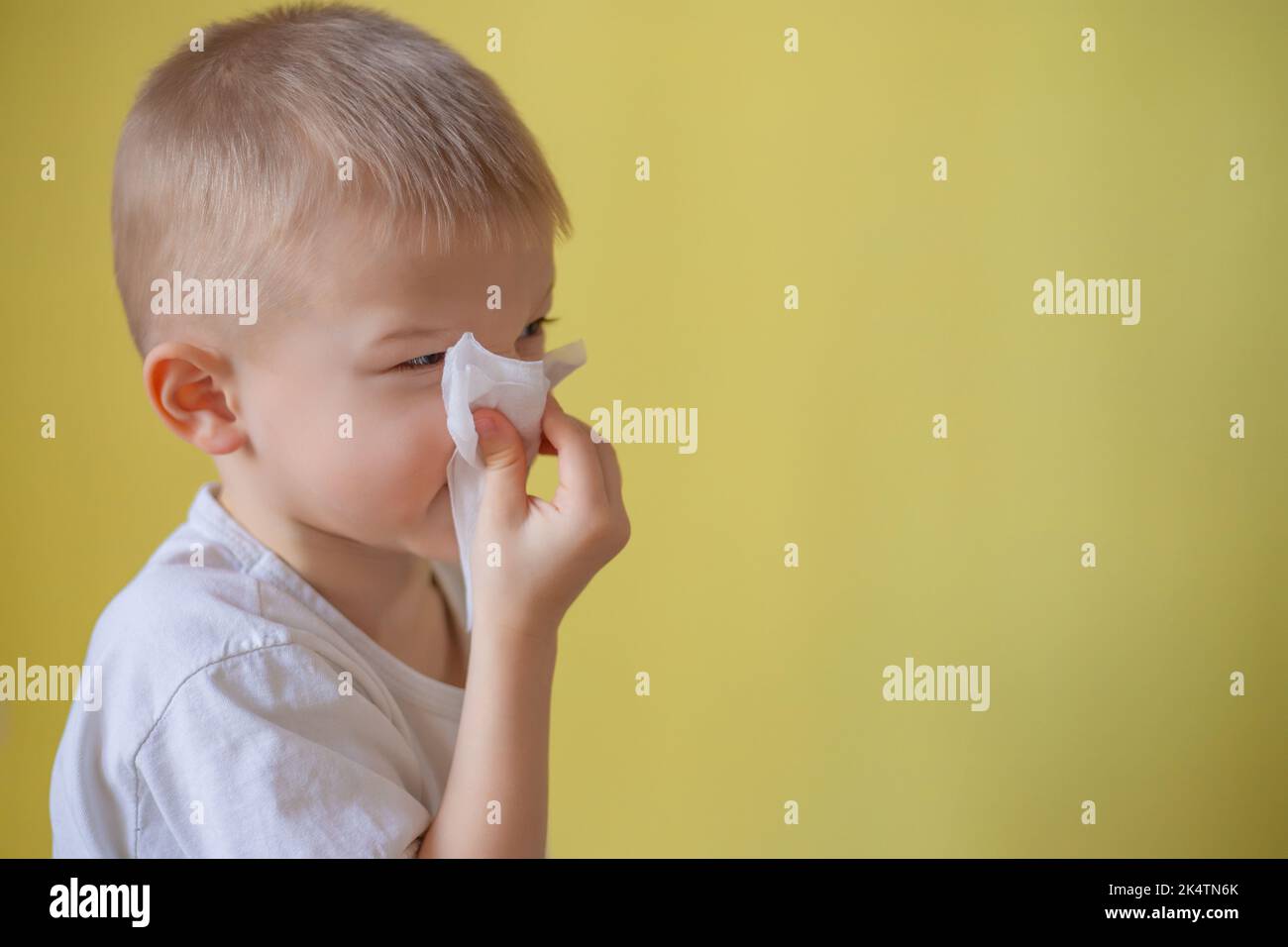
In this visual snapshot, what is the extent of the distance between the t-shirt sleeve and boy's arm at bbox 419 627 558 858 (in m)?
0.02

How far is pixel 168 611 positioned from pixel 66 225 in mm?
846

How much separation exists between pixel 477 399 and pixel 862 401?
826 millimetres

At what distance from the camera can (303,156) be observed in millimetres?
700

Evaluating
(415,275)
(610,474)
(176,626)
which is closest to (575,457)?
(610,474)

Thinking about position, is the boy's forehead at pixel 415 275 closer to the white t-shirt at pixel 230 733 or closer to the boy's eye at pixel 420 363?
the boy's eye at pixel 420 363

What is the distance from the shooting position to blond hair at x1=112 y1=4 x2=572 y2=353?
0.70 meters

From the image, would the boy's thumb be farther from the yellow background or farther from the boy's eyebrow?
the yellow background

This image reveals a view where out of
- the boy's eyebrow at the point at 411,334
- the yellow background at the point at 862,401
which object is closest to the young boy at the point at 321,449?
the boy's eyebrow at the point at 411,334

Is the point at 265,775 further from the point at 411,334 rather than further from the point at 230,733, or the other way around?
the point at 411,334

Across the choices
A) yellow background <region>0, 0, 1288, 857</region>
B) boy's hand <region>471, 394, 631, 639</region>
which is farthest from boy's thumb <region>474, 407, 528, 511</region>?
yellow background <region>0, 0, 1288, 857</region>

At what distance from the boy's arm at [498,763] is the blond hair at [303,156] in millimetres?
250

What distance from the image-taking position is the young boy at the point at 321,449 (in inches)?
26.2
